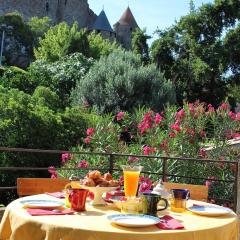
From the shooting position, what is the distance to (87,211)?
234 centimetres

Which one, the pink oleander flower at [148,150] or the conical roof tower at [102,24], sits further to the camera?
the conical roof tower at [102,24]

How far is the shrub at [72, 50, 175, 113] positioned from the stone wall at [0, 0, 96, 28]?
34.5 metres

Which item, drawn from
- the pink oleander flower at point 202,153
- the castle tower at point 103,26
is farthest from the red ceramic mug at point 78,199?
the castle tower at point 103,26

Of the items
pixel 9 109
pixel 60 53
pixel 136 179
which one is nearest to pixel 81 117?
pixel 9 109

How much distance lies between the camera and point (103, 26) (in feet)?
177

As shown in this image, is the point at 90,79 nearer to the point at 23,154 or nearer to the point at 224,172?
the point at 23,154

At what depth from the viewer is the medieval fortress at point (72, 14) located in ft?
155

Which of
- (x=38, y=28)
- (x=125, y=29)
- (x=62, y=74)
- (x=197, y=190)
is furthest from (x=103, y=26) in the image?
(x=197, y=190)

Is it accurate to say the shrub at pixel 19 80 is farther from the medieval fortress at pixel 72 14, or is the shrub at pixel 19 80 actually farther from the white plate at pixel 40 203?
the medieval fortress at pixel 72 14

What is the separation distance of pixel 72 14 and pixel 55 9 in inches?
84.8

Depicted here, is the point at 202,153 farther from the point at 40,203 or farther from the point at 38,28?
the point at 38,28

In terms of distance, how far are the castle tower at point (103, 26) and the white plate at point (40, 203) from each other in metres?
52.1

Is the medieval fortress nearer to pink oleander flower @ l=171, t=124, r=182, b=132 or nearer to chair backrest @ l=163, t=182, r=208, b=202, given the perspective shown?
pink oleander flower @ l=171, t=124, r=182, b=132

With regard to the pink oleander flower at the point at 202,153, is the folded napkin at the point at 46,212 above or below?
below
